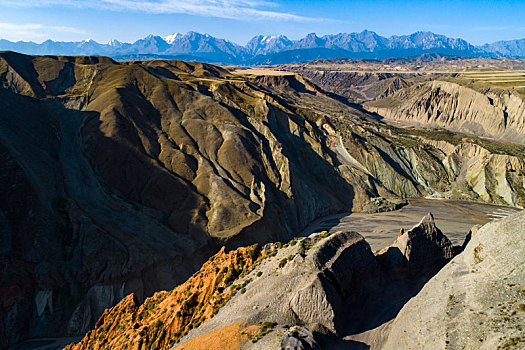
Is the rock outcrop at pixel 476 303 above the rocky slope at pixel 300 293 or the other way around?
above

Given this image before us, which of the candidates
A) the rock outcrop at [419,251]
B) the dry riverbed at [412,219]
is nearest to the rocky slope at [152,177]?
the dry riverbed at [412,219]

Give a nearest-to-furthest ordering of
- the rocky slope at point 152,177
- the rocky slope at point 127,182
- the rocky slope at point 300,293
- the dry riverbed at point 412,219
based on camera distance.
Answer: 1. the rocky slope at point 300,293
2. the rocky slope at point 127,182
3. the rocky slope at point 152,177
4. the dry riverbed at point 412,219

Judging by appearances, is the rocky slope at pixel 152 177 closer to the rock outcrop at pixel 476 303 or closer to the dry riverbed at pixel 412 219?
the dry riverbed at pixel 412 219

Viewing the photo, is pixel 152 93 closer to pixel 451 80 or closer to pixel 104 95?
pixel 104 95

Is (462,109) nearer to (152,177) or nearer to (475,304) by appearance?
(152,177)

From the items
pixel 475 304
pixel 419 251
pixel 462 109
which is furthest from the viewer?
pixel 462 109

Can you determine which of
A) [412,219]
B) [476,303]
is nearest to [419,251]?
[476,303]

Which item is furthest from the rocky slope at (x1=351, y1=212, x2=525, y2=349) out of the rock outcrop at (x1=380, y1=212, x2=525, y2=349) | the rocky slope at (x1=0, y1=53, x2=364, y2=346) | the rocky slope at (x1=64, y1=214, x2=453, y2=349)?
the rocky slope at (x1=0, y1=53, x2=364, y2=346)
